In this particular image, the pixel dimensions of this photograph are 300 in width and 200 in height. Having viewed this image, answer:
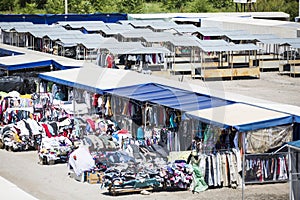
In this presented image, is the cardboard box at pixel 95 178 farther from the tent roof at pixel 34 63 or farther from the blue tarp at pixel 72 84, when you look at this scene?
the tent roof at pixel 34 63

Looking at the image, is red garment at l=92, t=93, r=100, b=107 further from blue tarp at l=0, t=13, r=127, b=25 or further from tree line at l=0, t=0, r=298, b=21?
tree line at l=0, t=0, r=298, b=21

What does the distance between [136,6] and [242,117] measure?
168 feet

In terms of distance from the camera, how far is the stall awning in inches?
A: 627

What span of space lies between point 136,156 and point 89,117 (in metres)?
4.50

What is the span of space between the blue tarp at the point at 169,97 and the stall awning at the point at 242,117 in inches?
25.1

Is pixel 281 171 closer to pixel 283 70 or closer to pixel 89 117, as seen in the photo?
pixel 89 117

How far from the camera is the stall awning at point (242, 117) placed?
15938mm

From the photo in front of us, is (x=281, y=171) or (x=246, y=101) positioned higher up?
(x=246, y=101)

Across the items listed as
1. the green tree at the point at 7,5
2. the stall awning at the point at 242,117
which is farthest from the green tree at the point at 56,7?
the stall awning at the point at 242,117

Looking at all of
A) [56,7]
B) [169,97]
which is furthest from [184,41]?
[56,7]

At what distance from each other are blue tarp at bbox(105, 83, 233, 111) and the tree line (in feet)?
146

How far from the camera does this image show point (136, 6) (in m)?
66.7

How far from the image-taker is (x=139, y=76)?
2203 cm

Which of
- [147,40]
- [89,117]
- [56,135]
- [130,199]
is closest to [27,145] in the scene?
[56,135]
